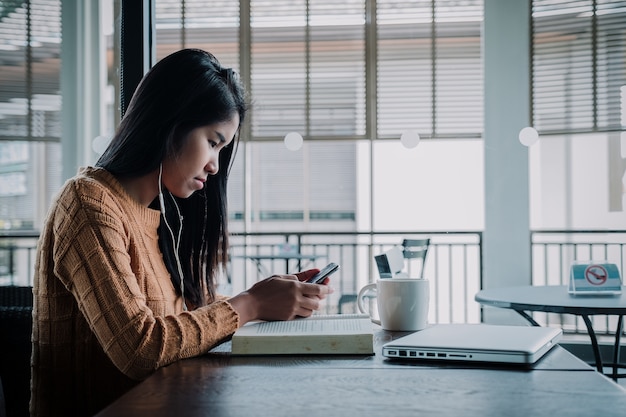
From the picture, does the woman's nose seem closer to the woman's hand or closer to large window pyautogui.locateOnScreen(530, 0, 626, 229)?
the woman's hand

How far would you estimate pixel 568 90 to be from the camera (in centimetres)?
494

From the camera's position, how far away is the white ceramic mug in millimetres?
1339

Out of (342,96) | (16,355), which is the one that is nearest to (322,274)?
(16,355)

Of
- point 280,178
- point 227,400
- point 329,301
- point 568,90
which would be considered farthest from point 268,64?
point 227,400

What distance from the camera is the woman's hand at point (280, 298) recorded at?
1297 millimetres

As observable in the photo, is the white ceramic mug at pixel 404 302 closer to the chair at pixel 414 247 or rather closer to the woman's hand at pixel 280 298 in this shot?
the woman's hand at pixel 280 298

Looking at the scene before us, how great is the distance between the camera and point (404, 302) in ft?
4.40

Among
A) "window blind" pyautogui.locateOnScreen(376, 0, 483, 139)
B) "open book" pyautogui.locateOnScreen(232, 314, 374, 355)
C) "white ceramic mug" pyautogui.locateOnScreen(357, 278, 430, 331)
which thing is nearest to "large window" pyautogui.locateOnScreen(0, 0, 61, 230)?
"window blind" pyautogui.locateOnScreen(376, 0, 483, 139)

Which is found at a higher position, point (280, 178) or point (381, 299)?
point (280, 178)

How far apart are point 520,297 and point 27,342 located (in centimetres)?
193

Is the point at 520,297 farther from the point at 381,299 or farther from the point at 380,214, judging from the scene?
the point at 380,214

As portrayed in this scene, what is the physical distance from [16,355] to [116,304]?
1.56 ft

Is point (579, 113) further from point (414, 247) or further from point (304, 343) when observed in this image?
point (304, 343)

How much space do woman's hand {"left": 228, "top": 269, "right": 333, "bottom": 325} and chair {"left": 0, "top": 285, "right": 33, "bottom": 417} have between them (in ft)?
1.69
